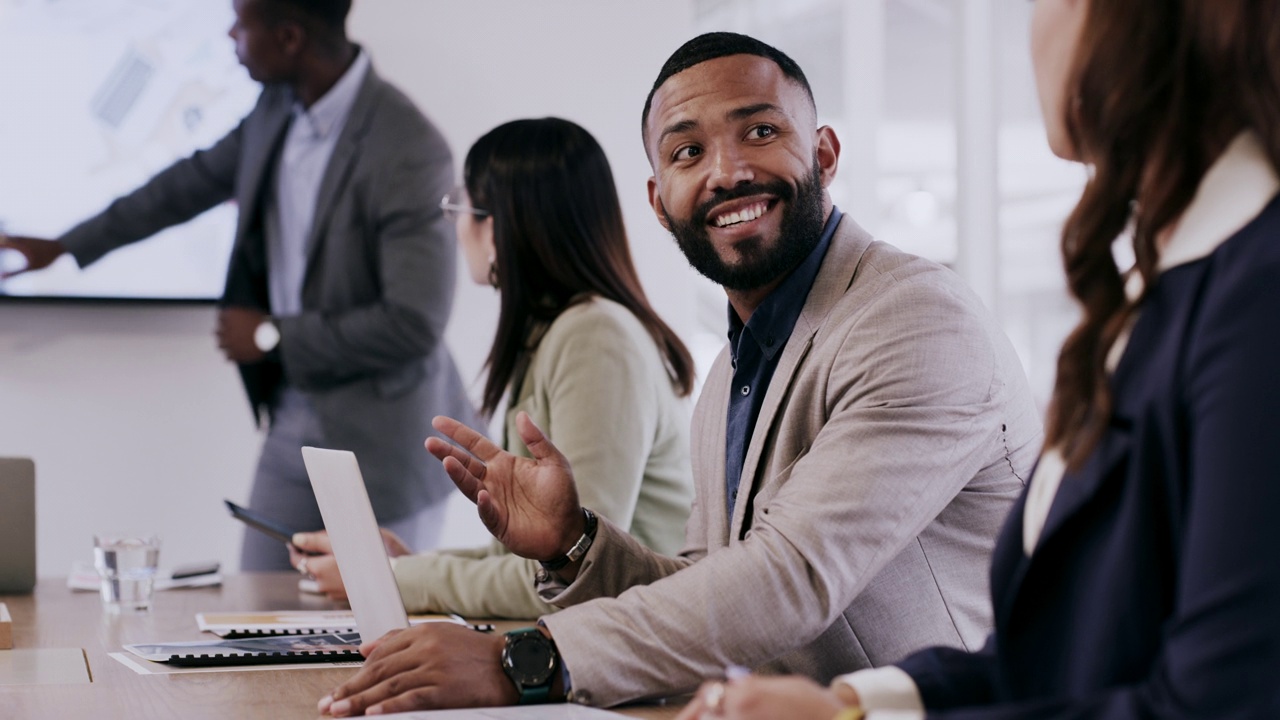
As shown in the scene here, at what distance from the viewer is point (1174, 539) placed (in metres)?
0.77

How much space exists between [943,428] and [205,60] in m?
2.75

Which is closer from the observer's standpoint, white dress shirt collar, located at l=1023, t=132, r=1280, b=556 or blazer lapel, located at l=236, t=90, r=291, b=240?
white dress shirt collar, located at l=1023, t=132, r=1280, b=556

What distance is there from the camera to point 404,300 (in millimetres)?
3480

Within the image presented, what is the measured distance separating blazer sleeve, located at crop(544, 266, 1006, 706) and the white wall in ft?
8.03

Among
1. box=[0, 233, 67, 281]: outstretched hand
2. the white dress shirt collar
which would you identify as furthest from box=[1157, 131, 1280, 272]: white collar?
box=[0, 233, 67, 281]: outstretched hand

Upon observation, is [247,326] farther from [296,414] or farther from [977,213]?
[977,213]

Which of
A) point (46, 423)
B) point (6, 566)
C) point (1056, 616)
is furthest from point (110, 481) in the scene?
point (1056, 616)

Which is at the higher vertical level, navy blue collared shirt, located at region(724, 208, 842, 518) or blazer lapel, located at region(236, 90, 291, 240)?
blazer lapel, located at region(236, 90, 291, 240)

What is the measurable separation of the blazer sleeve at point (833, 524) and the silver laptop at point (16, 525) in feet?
4.82

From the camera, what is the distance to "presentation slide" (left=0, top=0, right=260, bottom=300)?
329cm

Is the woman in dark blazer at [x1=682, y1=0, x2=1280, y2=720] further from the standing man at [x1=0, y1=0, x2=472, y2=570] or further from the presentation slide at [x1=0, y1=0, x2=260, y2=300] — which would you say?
the presentation slide at [x1=0, y1=0, x2=260, y2=300]

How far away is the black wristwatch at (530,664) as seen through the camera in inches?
47.7

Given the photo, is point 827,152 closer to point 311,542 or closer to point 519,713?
point 519,713

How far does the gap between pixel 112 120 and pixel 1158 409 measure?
3201 mm
